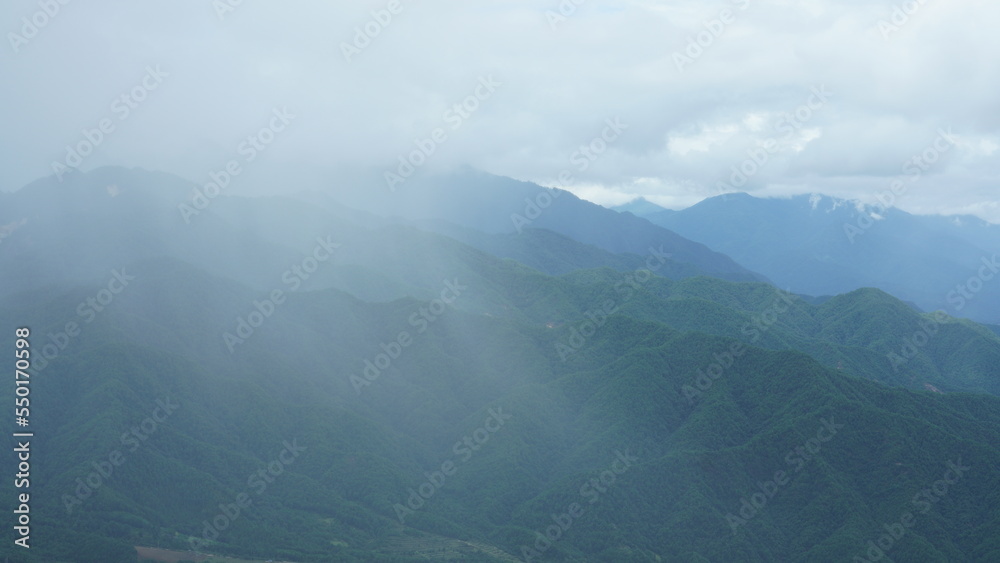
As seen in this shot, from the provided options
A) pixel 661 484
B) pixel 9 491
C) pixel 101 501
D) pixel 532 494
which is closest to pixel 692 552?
pixel 661 484

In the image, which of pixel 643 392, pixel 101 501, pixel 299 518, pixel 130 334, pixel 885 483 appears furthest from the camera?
pixel 643 392

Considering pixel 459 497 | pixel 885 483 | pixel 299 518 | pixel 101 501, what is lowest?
pixel 101 501

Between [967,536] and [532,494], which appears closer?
[967,536]

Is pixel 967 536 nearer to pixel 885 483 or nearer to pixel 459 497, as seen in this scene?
pixel 885 483

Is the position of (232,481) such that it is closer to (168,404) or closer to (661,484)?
(168,404)

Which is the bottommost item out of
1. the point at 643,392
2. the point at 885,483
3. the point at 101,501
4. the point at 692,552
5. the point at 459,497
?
the point at 101,501

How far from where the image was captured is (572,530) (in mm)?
159125

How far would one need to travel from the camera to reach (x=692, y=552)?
15362 cm

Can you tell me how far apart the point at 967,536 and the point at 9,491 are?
16233cm

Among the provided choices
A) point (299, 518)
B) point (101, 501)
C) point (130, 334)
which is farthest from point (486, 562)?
point (130, 334)

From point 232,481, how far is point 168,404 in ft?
73.4

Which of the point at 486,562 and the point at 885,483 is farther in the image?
the point at 885,483

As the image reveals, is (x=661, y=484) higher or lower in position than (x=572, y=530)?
higher

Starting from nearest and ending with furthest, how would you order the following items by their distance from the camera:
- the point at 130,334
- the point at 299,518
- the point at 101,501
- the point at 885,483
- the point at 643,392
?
1. the point at 101,501
2. the point at 299,518
3. the point at 885,483
4. the point at 130,334
5. the point at 643,392
